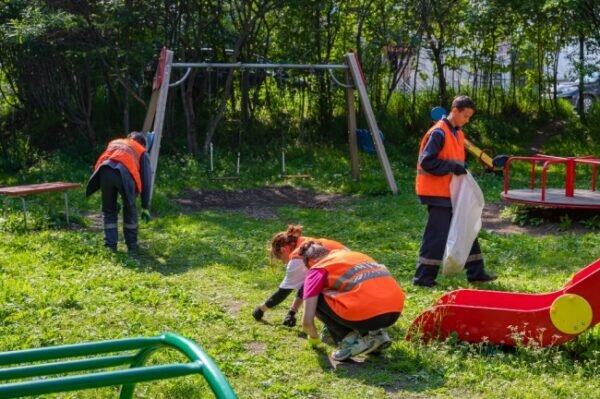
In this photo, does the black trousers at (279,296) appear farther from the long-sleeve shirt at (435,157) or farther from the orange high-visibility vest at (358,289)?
the long-sleeve shirt at (435,157)

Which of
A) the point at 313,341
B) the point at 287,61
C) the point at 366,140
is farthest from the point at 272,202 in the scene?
the point at 313,341

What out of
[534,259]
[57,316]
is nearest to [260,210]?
[534,259]

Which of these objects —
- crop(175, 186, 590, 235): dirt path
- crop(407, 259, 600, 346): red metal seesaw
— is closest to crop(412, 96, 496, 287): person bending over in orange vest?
crop(407, 259, 600, 346): red metal seesaw

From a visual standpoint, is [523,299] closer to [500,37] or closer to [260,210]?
[260,210]

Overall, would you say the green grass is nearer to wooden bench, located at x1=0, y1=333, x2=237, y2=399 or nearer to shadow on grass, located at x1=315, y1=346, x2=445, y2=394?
shadow on grass, located at x1=315, y1=346, x2=445, y2=394

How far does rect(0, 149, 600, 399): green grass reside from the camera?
4766 millimetres

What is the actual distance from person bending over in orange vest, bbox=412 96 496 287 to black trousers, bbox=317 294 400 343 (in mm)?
1979

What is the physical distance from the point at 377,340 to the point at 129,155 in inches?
184

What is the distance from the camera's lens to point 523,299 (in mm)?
5574

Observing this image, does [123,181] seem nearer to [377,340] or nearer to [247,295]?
[247,295]

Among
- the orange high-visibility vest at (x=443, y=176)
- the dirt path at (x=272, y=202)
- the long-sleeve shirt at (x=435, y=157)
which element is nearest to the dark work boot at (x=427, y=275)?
the orange high-visibility vest at (x=443, y=176)

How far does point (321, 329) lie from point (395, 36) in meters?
12.6

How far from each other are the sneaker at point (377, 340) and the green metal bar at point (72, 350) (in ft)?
9.11

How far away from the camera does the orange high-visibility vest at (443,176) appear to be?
23.1 feet
